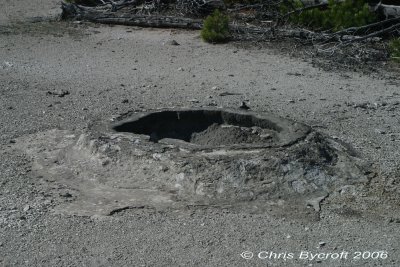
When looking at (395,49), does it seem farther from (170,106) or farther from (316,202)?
(316,202)

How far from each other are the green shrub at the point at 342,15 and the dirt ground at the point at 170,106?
43.3 inches

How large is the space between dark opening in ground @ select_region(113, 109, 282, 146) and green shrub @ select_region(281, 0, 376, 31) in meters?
4.68

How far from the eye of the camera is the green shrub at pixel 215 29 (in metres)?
11.0

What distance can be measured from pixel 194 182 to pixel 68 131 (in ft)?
6.63

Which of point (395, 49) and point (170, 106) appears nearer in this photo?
point (170, 106)

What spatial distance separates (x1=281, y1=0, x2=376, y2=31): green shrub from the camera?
10391 mm

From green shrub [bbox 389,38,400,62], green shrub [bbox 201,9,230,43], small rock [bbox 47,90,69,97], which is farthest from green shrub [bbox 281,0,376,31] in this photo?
small rock [bbox 47,90,69,97]

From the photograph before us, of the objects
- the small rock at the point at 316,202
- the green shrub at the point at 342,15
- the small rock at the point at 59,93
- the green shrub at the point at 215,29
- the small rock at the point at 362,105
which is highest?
the green shrub at the point at 342,15

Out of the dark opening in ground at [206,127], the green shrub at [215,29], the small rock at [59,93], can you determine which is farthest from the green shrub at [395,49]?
the small rock at [59,93]

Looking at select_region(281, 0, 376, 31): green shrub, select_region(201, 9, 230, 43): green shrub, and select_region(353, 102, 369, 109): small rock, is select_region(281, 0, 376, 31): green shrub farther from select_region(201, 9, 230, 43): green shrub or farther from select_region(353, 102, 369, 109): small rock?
select_region(353, 102, 369, 109): small rock

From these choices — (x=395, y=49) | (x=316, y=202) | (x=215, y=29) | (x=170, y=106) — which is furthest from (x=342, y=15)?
(x=316, y=202)

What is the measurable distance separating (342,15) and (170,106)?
14.0 ft

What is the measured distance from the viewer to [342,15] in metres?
10.5

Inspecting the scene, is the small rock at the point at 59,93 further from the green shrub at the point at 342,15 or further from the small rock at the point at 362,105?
the green shrub at the point at 342,15
